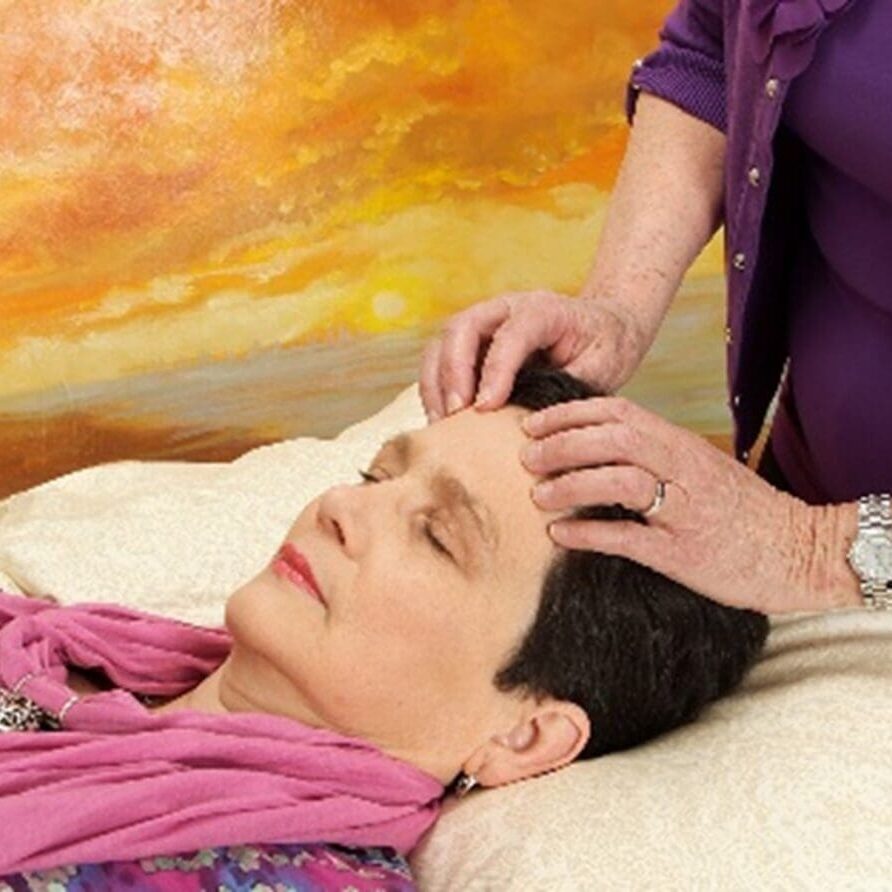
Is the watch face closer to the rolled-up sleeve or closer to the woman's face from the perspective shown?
the woman's face

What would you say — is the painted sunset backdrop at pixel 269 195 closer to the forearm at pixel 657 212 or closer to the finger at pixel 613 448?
the forearm at pixel 657 212

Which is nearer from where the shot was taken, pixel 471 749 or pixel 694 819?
pixel 694 819

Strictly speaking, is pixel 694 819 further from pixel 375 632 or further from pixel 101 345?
pixel 101 345

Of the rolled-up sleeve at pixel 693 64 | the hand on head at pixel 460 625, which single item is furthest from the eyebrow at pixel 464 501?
the rolled-up sleeve at pixel 693 64

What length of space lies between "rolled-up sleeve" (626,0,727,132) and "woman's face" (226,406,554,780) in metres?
0.55

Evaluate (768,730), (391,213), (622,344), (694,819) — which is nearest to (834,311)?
(622,344)

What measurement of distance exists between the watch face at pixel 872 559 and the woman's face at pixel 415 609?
0.86 feet

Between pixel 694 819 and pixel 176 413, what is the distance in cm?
137

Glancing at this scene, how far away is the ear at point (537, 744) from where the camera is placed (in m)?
1.59

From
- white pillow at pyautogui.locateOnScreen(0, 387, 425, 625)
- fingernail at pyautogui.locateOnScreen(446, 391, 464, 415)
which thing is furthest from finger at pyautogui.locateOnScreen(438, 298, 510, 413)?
white pillow at pyautogui.locateOnScreen(0, 387, 425, 625)

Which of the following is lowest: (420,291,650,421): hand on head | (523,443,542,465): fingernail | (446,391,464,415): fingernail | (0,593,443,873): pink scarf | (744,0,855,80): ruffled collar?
(0,593,443,873): pink scarf

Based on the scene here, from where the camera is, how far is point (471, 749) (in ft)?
5.24

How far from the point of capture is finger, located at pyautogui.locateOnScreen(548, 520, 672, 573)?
142cm

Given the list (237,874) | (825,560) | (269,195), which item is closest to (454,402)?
(825,560)
